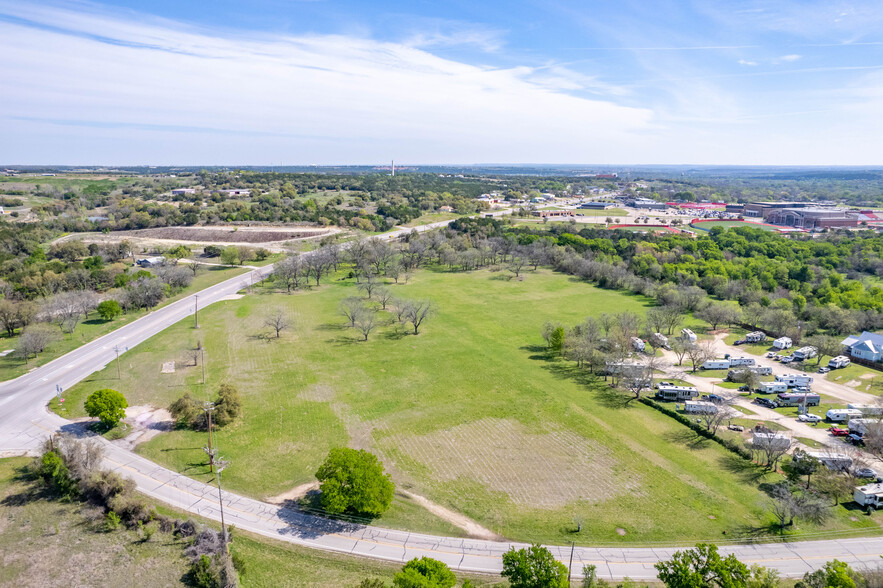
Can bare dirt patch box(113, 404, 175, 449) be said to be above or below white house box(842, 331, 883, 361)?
below

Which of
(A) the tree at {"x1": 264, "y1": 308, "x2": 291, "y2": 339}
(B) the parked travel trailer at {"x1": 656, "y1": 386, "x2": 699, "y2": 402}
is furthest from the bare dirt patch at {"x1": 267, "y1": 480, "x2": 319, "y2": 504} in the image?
(B) the parked travel trailer at {"x1": 656, "y1": 386, "x2": 699, "y2": 402}

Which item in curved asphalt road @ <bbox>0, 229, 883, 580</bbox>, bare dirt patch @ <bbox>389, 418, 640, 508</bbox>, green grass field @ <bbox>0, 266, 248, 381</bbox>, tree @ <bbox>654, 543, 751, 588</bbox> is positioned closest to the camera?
tree @ <bbox>654, 543, 751, 588</bbox>

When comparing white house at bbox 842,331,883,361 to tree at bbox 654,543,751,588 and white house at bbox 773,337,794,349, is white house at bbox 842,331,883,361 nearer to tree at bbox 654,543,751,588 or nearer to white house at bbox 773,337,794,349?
white house at bbox 773,337,794,349

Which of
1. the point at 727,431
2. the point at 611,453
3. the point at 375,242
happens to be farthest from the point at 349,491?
the point at 375,242

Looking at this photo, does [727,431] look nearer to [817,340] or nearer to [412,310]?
[817,340]

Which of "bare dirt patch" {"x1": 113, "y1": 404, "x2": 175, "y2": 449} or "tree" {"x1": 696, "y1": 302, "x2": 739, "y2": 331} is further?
"tree" {"x1": 696, "y1": 302, "x2": 739, "y2": 331}

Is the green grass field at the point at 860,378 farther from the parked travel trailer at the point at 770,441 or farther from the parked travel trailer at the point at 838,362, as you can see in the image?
the parked travel trailer at the point at 770,441

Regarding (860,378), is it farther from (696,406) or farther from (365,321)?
(365,321)
